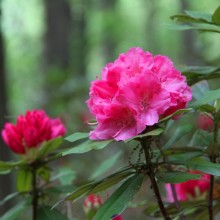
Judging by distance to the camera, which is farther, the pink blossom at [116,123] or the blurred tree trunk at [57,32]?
the blurred tree trunk at [57,32]

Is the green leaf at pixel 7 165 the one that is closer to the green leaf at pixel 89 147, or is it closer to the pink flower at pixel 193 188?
the green leaf at pixel 89 147

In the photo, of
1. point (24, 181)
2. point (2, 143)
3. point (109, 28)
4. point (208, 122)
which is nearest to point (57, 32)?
point (109, 28)

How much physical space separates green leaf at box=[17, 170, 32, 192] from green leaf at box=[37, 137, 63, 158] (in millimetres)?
213

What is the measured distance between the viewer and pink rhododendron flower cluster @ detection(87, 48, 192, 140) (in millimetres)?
1225

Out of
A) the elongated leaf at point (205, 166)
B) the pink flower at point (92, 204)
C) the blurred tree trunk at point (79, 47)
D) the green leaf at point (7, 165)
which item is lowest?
the blurred tree trunk at point (79, 47)

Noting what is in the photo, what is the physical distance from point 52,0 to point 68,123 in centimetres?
376

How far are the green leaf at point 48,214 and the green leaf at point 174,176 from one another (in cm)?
45

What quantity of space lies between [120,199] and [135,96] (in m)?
0.28

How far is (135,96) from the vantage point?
4.05 feet

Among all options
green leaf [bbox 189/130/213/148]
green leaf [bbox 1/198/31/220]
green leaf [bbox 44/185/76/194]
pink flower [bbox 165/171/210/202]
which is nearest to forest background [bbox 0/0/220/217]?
green leaf [bbox 44/185/76/194]

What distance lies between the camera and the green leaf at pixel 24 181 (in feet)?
6.21

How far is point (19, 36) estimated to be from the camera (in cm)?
1559

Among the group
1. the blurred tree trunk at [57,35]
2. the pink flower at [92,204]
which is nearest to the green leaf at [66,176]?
the pink flower at [92,204]

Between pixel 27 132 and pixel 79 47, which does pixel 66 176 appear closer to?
pixel 27 132
